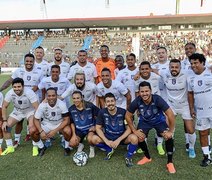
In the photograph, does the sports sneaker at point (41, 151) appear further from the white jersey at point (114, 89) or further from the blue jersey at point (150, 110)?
the blue jersey at point (150, 110)

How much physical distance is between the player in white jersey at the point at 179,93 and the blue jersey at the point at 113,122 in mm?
983

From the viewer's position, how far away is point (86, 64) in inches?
254

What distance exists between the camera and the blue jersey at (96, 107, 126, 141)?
4988mm

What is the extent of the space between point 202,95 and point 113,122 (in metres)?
1.56

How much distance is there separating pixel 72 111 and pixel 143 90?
1461mm

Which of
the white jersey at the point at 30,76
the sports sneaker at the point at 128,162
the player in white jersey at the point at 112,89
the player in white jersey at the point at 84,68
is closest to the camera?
the sports sneaker at the point at 128,162

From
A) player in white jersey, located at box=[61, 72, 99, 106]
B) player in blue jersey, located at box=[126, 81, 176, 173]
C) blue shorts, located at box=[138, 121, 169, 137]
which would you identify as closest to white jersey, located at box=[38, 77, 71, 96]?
player in white jersey, located at box=[61, 72, 99, 106]

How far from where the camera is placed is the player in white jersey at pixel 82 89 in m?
5.52

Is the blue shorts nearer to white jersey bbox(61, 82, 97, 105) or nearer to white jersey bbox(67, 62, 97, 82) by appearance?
white jersey bbox(61, 82, 97, 105)

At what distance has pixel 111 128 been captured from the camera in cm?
502

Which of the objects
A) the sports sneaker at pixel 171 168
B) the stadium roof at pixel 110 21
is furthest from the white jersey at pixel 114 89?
the stadium roof at pixel 110 21

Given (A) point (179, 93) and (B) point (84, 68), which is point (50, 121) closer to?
(B) point (84, 68)

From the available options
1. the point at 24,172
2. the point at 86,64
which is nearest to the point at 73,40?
the point at 86,64

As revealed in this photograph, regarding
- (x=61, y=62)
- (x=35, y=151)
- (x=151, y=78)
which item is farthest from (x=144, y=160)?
(x=61, y=62)
